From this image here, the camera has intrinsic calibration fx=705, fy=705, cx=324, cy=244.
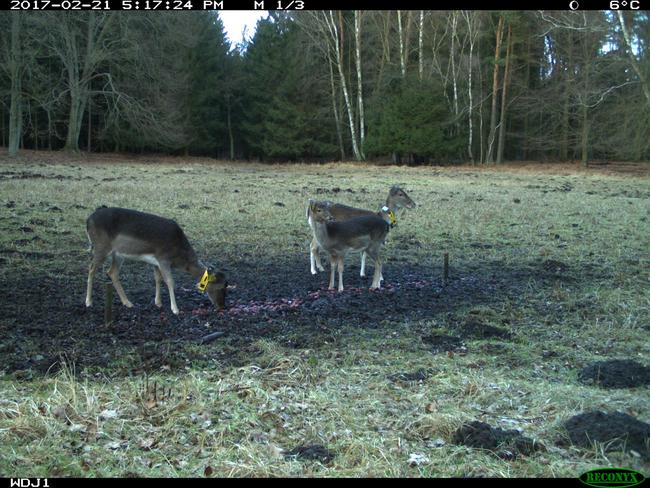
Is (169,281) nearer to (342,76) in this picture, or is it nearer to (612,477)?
(612,477)

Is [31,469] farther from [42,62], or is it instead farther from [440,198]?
[42,62]

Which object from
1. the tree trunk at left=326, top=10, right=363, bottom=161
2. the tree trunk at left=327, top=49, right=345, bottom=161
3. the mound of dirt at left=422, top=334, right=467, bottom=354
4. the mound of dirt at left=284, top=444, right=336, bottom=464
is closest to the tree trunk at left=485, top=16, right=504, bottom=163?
the tree trunk at left=326, top=10, right=363, bottom=161

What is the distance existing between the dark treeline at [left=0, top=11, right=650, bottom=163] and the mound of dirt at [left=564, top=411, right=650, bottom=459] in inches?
1132

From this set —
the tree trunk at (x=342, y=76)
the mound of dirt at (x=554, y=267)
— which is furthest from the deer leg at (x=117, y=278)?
the tree trunk at (x=342, y=76)

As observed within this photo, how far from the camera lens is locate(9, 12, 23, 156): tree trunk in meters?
29.7

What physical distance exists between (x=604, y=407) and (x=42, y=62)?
3784 centimetres

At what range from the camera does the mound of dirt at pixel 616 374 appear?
5727 mm

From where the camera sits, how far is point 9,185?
17.4 meters

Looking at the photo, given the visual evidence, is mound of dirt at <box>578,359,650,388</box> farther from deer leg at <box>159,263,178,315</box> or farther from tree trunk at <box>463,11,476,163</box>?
tree trunk at <box>463,11,476,163</box>

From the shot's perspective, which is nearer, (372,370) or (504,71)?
(372,370)

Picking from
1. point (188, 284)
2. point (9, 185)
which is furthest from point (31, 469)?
point (9, 185)

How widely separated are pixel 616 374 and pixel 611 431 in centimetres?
140

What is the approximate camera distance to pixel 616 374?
5.88m

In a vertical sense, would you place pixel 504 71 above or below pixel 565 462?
above
